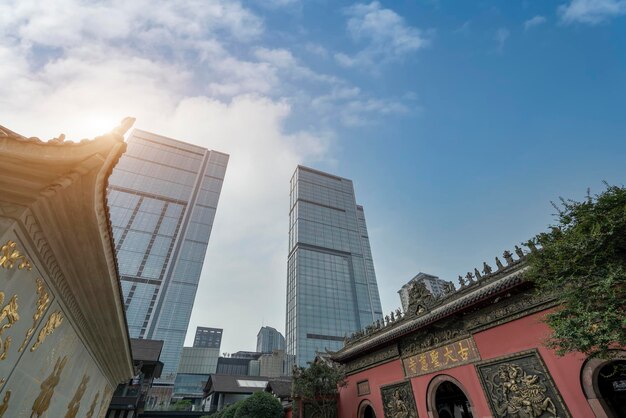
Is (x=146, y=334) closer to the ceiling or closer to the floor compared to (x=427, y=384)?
closer to the ceiling

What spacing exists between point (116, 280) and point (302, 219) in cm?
8759

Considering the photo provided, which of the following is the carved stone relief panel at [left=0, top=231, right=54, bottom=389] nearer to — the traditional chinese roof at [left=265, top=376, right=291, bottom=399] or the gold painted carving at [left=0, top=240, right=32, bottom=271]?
the gold painted carving at [left=0, top=240, right=32, bottom=271]

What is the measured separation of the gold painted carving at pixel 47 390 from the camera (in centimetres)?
503

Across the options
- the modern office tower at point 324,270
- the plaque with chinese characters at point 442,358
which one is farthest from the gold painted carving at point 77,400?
the modern office tower at point 324,270

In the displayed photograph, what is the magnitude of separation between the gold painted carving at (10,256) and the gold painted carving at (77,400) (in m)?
5.41

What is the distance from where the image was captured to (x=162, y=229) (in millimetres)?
90688

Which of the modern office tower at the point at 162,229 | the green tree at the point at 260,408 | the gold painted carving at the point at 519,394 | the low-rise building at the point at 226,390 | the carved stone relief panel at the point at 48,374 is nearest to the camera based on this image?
the carved stone relief panel at the point at 48,374

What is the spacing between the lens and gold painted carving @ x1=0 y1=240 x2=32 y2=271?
Result: 318 centimetres

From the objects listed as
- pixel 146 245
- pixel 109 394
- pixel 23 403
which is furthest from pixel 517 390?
pixel 146 245

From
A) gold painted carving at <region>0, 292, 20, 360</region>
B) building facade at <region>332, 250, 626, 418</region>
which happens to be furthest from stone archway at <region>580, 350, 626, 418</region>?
gold painted carving at <region>0, 292, 20, 360</region>

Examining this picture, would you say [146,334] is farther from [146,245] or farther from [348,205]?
[348,205]

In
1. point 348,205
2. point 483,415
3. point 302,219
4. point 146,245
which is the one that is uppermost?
point 348,205

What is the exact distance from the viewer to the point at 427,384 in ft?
40.0

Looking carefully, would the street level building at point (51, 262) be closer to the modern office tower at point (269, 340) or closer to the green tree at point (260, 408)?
the green tree at point (260, 408)
